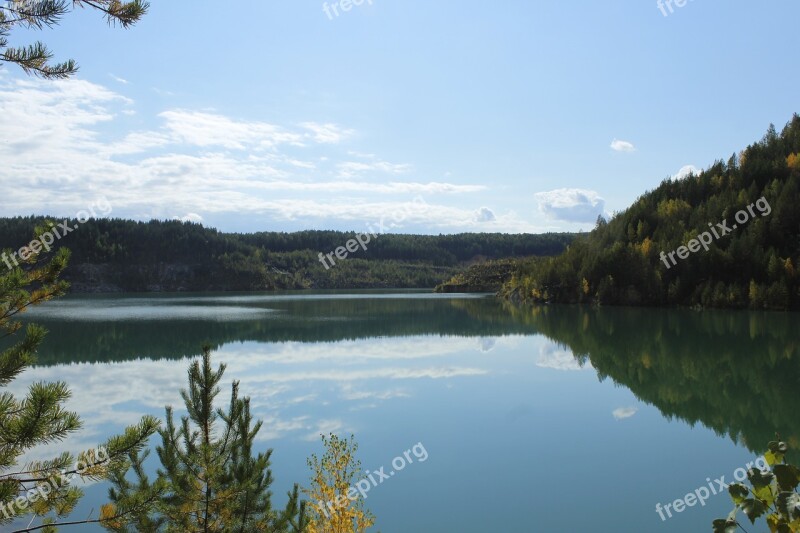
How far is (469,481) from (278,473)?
3302mm

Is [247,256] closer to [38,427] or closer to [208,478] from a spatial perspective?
[208,478]

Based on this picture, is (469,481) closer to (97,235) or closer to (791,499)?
(791,499)

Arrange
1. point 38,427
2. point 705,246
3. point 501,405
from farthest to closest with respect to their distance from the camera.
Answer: point 705,246, point 501,405, point 38,427

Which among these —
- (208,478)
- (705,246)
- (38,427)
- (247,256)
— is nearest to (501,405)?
(208,478)

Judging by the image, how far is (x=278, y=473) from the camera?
1053 centimetres

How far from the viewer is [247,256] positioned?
146500mm

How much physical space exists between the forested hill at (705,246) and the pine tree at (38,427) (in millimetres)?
55843

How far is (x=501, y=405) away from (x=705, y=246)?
4805cm

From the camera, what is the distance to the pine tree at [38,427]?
3.08 m

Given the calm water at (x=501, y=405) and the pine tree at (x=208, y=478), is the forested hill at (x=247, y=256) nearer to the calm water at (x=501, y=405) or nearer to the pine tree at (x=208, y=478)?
the calm water at (x=501, y=405)

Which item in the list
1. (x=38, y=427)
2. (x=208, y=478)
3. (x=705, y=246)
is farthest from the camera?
(x=705, y=246)

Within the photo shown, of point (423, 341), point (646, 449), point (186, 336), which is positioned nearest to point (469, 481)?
point (646, 449)

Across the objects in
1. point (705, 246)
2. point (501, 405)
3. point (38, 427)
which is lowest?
point (501, 405)

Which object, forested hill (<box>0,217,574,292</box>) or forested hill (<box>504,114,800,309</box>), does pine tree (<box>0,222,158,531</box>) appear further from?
forested hill (<box>0,217,574,292</box>)
